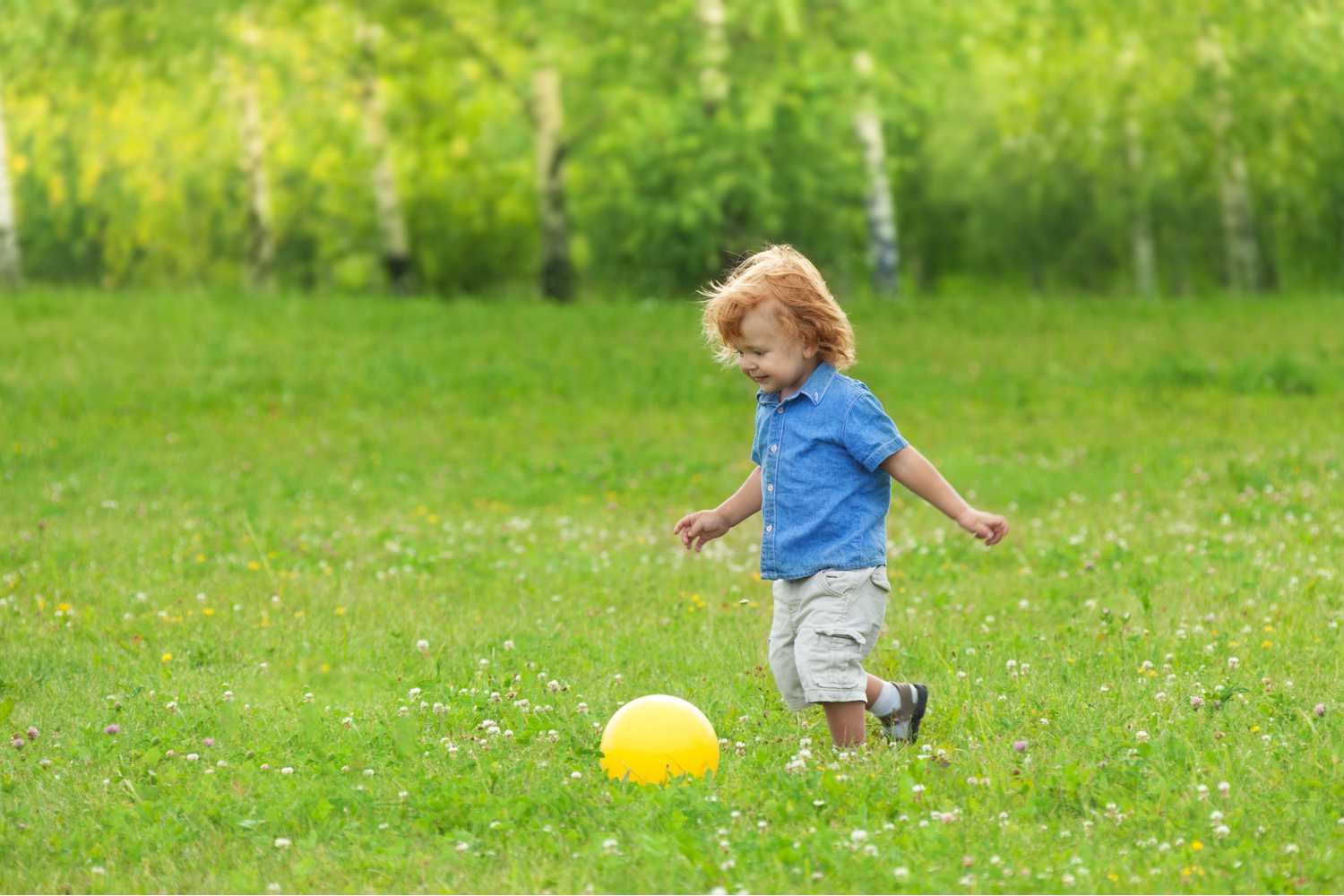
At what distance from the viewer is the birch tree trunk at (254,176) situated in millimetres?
31219

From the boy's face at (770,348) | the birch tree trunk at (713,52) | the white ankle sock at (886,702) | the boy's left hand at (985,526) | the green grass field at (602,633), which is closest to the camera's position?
the green grass field at (602,633)

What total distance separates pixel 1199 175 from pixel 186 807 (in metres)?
35.7

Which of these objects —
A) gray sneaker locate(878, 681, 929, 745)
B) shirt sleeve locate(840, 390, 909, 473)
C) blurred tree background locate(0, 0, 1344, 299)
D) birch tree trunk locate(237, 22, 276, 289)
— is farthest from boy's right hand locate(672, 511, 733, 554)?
birch tree trunk locate(237, 22, 276, 289)

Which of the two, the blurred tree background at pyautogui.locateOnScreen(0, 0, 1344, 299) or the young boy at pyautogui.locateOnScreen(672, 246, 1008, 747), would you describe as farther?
the blurred tree background at pyautogui.locateOnScreen(0, 0, 1344, 299)

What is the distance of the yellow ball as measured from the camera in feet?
20.5

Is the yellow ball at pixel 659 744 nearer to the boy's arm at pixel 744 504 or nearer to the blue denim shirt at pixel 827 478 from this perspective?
the blue denim shirt at pixel 827 478

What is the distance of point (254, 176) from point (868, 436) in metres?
28.5

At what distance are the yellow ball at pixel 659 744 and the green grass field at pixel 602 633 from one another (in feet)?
0.38

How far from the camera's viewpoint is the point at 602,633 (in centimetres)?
910

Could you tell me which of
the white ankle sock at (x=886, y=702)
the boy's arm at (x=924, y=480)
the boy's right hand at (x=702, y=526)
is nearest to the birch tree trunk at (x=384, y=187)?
the boy's right hand at (x=702, y=526)

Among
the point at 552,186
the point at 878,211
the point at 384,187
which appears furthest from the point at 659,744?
the point at 384,187

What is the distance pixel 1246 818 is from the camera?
5641 millimetres

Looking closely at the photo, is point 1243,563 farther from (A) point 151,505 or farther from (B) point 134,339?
(B) point 134,339

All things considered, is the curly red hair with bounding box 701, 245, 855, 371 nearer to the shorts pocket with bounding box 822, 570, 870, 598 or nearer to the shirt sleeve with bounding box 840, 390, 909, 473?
the shirt sleeve with bounding box 840, 390, 909, 473
